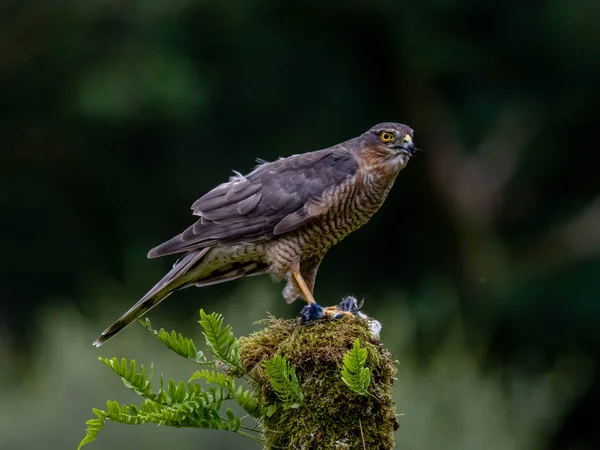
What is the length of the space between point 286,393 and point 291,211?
151cm

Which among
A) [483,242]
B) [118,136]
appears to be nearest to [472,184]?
[483,242]

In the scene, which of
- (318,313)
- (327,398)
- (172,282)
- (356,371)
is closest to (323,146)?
(172,282)

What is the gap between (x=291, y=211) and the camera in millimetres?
5219

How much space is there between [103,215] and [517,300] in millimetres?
3969

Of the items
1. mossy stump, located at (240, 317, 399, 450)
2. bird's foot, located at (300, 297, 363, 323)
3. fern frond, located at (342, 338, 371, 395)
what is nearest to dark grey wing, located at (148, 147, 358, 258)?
bird's foot, located at (300, 297, 363, 323)

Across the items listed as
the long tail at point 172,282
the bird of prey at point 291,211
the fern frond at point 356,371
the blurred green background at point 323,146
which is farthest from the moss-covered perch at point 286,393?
the blurred green background at point 323,146

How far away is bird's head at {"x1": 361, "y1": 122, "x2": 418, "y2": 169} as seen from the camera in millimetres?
5234

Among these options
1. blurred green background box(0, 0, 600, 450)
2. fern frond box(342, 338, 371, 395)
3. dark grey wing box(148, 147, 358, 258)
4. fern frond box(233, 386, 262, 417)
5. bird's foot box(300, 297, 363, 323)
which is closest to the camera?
fern frond box(342, 338, 371, 395)

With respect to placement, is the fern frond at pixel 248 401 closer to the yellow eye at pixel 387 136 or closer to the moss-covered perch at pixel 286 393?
the moss-covered perch at pixel 286 393

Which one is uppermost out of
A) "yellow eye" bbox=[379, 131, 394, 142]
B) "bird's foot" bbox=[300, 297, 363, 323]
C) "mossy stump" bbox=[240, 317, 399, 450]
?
"yellow eye" bbox=[379, 131, 394, 142]

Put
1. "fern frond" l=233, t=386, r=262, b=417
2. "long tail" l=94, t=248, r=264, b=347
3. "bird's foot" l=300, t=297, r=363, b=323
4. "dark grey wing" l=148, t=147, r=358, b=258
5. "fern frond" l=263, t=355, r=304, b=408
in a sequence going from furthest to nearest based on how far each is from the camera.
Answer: "dark grey wing" l=148, t=147, r=358, b=258
"long tail" l=94, t=248, r=264, b=347
"bird's foot" l=300, t=297, r=363, b=323
"fern frond" l=233, t=386, r=262, b=417
"fern frond" l=263, t=355, r=304, b=408

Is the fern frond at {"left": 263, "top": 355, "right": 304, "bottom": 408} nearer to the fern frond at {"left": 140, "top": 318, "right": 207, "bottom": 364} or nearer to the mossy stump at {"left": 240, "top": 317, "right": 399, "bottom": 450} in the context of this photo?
the mossy stump at {"left": 240, "top": 317, "right": 399, "bottom": 450}

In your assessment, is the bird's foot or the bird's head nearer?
the bird's foot

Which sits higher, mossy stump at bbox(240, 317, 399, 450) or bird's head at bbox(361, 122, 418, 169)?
bird's head at bbox(361, 122, 418, 169)
